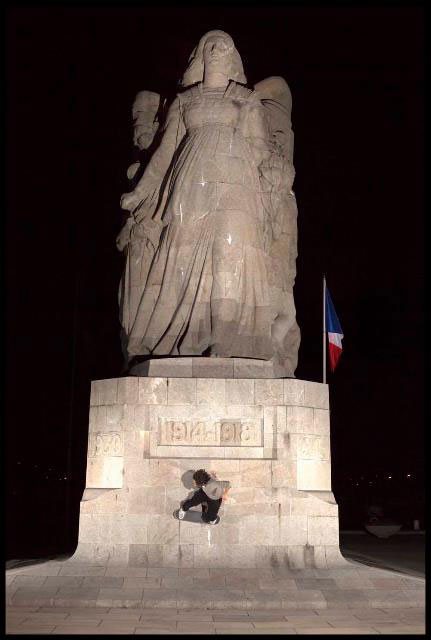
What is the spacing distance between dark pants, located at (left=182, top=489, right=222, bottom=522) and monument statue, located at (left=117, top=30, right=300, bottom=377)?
2436 mm

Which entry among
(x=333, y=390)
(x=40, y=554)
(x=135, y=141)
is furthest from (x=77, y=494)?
(x=135, y=141)

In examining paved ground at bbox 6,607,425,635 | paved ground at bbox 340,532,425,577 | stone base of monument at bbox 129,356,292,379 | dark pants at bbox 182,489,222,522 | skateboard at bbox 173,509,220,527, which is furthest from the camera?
paved ground at bbox 340,532,425,577

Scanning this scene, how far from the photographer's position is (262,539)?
534 inches

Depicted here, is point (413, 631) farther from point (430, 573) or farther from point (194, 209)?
point (194, 209)

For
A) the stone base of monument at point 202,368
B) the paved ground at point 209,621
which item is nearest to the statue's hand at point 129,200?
the stone base of monument at point 202,368

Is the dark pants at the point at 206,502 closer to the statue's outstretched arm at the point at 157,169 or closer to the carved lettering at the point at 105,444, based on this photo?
the carved lettering at the point at 105,444

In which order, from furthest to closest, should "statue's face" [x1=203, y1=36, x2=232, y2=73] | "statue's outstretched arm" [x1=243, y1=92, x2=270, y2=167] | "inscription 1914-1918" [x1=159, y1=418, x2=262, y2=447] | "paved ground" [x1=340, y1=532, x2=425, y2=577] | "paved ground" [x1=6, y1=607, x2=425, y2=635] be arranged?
"paved ground" [x1=340, y1=532, x2=425, y2=577] < "statue's outstretched arm" [x1=243, y1=92, x2=270, y2=167] < "statue's face" [x1=203, y1=36, x2=232, y2=73] < "inscription 1914-1918" [x1=159, y1=418, x2=262, y2=447] < "paved ground" [x1=6, y1=607, x2=425, y2=635]

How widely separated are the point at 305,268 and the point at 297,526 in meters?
19.8

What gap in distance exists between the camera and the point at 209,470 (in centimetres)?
1385

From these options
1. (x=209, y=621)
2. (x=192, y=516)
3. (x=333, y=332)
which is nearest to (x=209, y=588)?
(x=192, y=516)

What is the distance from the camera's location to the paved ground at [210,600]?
11016 mm

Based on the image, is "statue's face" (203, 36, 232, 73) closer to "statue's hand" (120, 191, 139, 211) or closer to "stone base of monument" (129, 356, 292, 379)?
"statue's hand" (120, 191, 139, 211)

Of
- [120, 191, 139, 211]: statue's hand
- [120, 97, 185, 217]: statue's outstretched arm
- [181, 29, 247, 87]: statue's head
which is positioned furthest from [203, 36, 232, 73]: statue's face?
[120, 191, 139, 211]: statue's hand

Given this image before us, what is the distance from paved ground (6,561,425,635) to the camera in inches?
434
